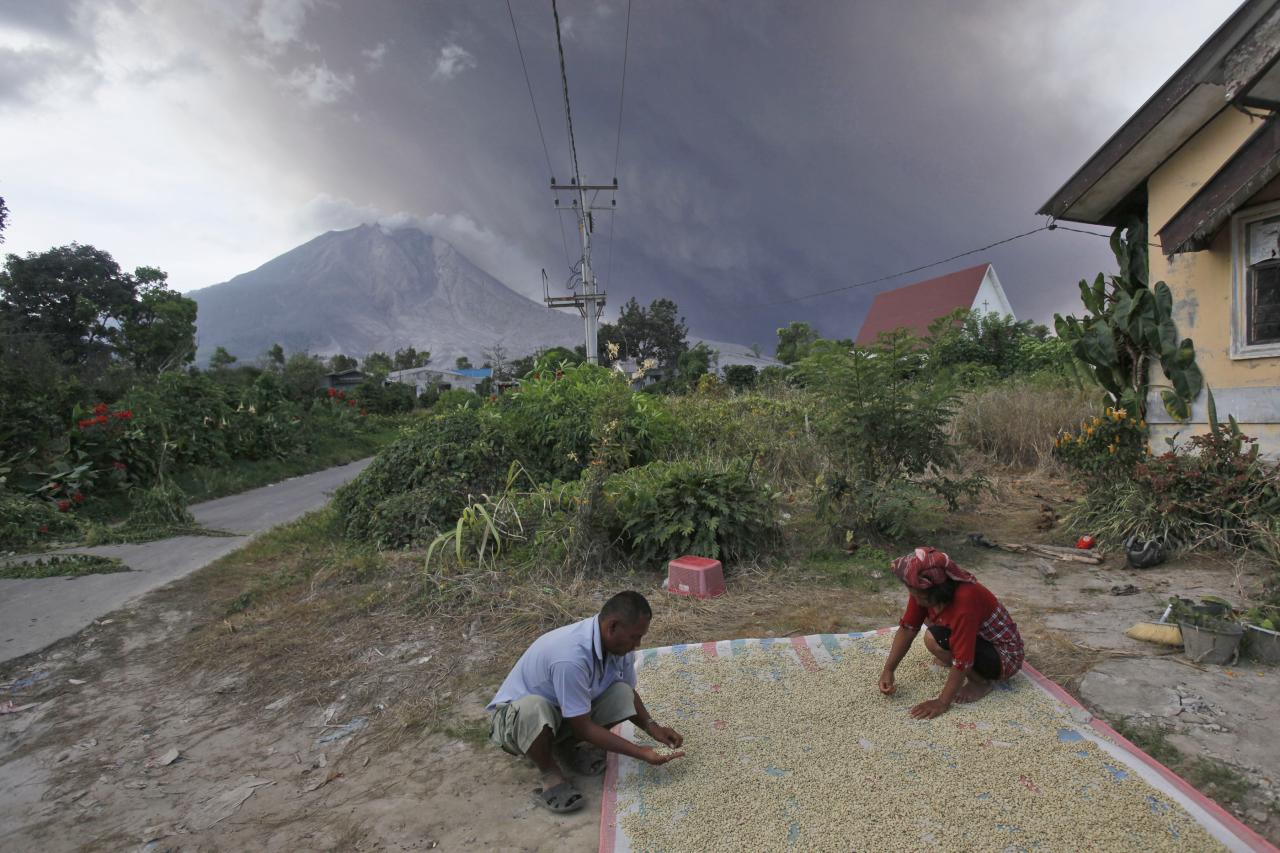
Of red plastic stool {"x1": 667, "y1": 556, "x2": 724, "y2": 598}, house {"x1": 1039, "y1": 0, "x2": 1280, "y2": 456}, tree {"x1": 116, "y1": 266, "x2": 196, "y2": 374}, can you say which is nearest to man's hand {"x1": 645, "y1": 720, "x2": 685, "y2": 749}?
red plastic stool {"x1": 667, "y1": 556, "x2": 724, "y2": 598}

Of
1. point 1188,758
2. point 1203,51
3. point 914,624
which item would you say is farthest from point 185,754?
point 1203,51

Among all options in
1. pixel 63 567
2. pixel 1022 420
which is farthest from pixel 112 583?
pixel 1022 420

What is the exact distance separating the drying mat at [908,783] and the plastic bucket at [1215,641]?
905mm

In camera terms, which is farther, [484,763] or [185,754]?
[185,754]

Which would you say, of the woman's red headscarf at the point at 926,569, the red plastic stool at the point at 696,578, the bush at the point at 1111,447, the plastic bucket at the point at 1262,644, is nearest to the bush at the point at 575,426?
the red plastic stool at the point at 696,578

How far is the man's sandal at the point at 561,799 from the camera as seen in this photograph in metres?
2.30

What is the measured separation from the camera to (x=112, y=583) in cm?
545

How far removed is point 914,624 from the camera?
2.88 meters

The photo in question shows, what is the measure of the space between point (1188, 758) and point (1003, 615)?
752 millimetres

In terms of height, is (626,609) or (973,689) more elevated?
(626,609)

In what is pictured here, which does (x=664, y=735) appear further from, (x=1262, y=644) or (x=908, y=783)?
(x=1262, y=644)

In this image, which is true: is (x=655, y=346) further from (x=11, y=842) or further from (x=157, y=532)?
(x=11, y=842)

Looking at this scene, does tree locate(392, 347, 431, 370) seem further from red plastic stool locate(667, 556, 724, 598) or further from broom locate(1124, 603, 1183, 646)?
broom locate(1124, 603, 1183, 646)

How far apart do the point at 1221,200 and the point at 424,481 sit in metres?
7.11
